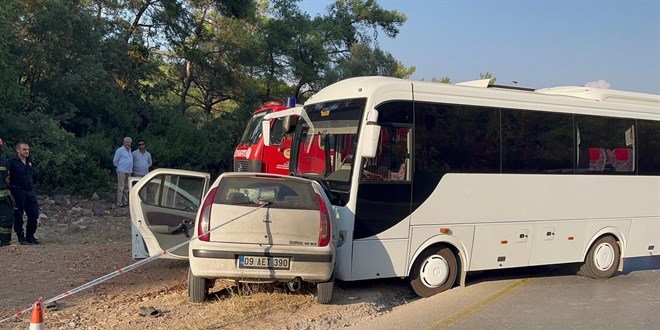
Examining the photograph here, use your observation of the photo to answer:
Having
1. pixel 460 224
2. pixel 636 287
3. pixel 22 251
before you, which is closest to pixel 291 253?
pixel 460 224

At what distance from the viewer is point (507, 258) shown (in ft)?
29.9

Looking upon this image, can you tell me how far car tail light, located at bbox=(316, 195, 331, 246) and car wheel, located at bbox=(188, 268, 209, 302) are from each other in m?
1.46

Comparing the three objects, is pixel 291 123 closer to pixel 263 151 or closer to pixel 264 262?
pixel 264 262

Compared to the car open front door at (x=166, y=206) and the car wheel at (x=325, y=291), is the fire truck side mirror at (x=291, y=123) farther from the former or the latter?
the car wheel at (x=325, y=291)

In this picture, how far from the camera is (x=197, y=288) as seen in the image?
709 cm

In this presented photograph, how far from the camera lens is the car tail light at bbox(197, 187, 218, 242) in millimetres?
6766

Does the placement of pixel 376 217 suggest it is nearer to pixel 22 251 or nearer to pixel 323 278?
pixel 323 278

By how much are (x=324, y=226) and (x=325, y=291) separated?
86 centimetres

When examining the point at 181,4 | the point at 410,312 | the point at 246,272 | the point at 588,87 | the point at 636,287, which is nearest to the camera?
the point at 246,272

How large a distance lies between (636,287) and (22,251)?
33.4 ft

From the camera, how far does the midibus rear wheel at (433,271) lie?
8430 millimetres

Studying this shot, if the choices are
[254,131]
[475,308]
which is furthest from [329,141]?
[254,131]

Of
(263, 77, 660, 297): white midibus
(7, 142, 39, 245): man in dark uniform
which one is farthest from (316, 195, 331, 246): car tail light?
(7, 142, 39, 245): man in dark uniform

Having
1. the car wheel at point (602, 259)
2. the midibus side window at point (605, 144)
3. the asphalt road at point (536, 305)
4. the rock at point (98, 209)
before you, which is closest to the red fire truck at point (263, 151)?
the rock at point (98, 209)
